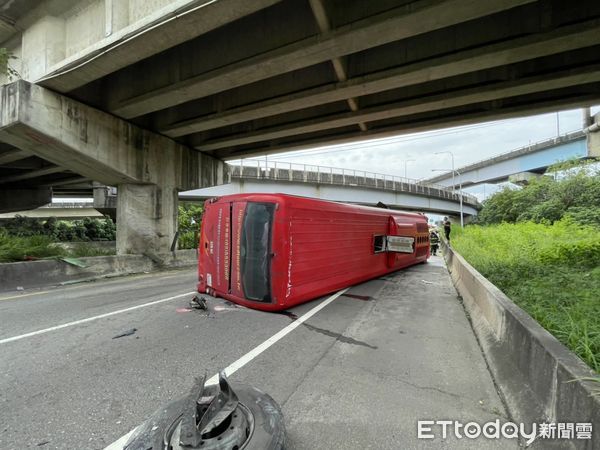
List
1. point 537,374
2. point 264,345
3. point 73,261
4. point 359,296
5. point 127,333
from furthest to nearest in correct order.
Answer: point 73,261 → point 359,296 → point 127,333 → point 264,345 → point 537,374

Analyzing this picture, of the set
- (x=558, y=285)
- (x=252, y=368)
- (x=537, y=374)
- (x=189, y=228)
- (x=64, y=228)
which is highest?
(x=64, y=228)

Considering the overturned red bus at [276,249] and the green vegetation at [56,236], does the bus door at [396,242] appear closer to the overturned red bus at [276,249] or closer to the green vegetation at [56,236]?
the overturned red bus at [276,249]

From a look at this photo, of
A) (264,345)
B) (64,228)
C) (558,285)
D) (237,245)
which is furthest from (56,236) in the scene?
(558,285)

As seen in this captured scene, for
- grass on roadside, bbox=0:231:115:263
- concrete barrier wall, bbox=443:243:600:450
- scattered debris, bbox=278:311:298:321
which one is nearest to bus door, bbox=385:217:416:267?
scattered debris, bbox=278:311:298:321

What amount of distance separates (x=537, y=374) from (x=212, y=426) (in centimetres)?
261

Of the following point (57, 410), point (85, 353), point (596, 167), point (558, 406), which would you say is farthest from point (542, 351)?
point (596, 167)

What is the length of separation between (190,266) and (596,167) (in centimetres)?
3013

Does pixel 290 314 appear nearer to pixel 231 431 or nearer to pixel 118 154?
pixel 231 431

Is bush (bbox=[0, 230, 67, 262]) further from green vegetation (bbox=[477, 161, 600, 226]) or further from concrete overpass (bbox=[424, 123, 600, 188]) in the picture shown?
concrete overpass (bbox=[424, 123, 600, 188])

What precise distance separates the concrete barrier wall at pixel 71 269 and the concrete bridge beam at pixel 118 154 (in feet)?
2.19

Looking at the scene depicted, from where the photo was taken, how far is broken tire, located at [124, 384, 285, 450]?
180 centimetres

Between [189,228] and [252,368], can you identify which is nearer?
[252,368]

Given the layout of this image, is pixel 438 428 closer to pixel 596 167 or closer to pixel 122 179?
pixel 122 179

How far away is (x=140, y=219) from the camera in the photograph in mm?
12633
